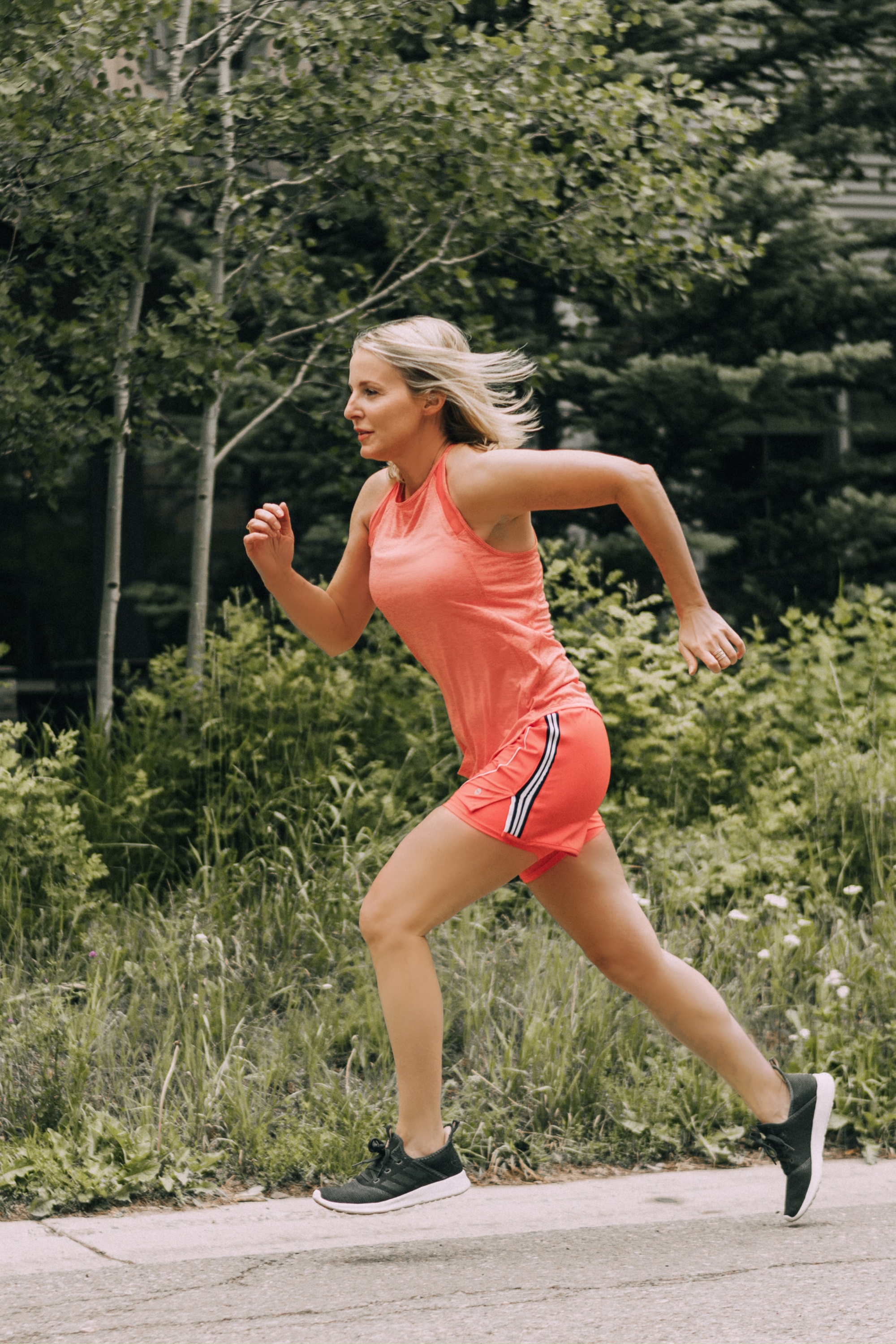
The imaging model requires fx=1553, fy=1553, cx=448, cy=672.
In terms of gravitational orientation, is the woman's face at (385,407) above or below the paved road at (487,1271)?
above

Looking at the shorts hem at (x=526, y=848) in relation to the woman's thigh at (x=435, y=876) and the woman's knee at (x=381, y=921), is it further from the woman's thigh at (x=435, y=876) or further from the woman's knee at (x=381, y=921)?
the woman's knee at (x=381, y=921)

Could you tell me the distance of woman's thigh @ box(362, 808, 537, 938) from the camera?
3.27m

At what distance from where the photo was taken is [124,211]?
6.08 metres

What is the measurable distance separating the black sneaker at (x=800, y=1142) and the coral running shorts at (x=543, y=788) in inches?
32.9

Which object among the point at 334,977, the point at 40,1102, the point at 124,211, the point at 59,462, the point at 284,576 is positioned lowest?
the point at 334,977

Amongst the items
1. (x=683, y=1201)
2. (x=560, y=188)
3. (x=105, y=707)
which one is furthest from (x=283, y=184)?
(x=683, y=1201)

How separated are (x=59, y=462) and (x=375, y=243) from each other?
2.72 metres

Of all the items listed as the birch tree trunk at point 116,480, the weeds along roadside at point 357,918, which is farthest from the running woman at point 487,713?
the birch tree trunk at point 116,480

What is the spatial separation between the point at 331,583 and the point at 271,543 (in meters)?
0.23

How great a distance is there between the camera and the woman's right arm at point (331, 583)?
3.58 meters

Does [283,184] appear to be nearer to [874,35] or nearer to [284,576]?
[284,576]

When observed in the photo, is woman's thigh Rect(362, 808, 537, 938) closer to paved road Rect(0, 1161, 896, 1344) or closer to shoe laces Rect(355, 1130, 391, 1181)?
shoe laces Rect(355, 1130, 391, 1181)

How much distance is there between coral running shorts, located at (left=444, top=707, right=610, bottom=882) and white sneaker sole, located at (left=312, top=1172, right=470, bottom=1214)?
71cm

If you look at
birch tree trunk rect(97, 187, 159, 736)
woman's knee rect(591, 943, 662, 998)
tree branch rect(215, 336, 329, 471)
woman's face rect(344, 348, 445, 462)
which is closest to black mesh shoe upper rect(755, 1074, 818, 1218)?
woman's knee rect(591, 943, 662, 998)
